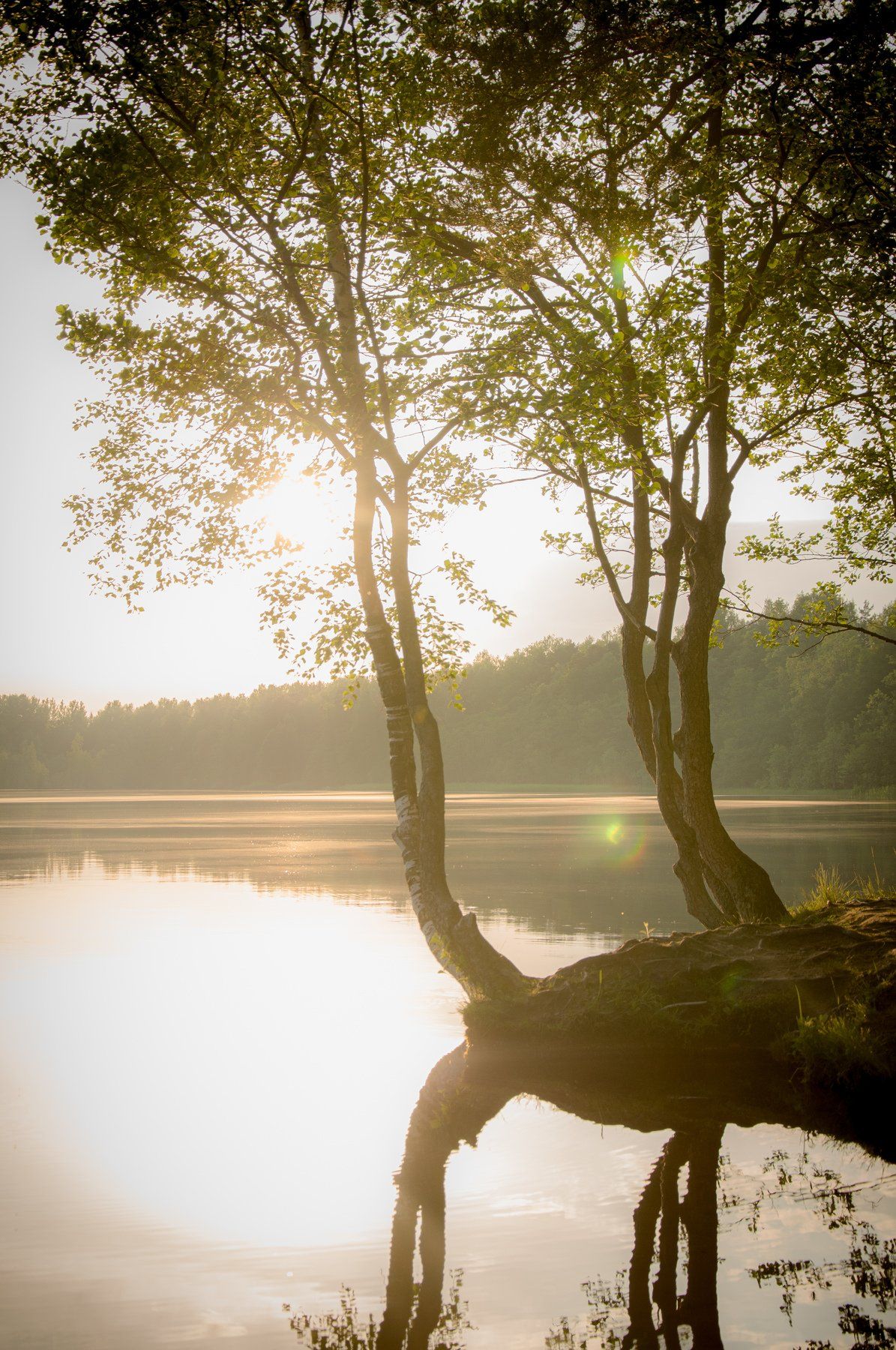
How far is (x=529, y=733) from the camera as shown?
483 feet

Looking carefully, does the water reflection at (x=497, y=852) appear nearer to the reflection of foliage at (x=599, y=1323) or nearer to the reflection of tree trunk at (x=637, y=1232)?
the reflection of tree trunk at (x=637, y=1232)

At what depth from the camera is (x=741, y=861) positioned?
1322cm

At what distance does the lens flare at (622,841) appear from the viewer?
99.3ft

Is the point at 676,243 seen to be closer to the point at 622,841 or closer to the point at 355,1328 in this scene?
the point at 355,1328

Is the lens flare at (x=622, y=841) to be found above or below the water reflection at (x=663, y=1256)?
below

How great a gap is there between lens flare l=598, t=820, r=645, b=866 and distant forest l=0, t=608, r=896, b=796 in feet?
155

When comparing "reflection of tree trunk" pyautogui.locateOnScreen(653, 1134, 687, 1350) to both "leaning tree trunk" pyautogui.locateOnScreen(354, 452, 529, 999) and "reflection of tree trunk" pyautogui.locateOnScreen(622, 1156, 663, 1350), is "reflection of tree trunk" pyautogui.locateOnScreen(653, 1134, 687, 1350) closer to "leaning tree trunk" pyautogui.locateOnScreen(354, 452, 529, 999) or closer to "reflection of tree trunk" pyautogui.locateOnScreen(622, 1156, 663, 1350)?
"reflection of tree trunk" pyautogui.locateOnScreen(622, 1156, 663, 1350)

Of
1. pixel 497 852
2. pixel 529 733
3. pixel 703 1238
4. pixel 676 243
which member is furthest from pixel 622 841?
pixel 529 733

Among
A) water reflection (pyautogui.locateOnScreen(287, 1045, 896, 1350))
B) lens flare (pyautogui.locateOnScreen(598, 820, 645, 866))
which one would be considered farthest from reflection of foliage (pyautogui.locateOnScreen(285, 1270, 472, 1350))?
lens flare (pyautogui.locateOnScreen(598, 820, 645, 866))

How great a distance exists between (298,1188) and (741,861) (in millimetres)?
7271

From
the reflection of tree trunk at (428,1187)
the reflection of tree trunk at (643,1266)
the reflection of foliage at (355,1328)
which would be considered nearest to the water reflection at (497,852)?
the reflection of tree trunk at (428,1187)

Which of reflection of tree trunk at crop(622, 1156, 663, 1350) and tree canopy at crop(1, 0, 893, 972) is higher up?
tree canopy at crop(1, 0, 893, 972)

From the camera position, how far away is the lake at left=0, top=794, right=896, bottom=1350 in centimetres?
551

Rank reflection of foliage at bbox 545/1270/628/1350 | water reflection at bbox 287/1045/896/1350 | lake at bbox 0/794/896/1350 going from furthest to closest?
lake at bbox 0/794/896/1350 < water reflection at bbox 287/1045/896/1350 < reflection of foliage at bbox 545/1270/628/1350
